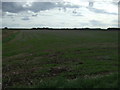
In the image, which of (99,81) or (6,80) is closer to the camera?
(99,81)

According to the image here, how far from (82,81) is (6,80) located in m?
4.40

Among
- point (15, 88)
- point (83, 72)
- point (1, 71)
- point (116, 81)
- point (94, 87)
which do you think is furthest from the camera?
point (1, 71)

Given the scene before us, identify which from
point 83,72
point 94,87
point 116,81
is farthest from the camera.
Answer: point 83,72

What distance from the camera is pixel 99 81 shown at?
867 cm

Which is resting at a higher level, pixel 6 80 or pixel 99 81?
pixel 99 81

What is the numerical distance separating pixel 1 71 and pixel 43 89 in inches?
254

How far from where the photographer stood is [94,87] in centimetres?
793

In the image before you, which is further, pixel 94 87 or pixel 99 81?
pixel 99 81

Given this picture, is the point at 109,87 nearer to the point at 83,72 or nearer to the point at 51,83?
the point at 51,83

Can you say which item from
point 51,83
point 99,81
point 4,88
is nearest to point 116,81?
point 99,81

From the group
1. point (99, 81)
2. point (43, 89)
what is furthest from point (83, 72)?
point (43, 89)

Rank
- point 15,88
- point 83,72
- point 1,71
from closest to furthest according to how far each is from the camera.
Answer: point 15,88
point 83,72
point 1,71

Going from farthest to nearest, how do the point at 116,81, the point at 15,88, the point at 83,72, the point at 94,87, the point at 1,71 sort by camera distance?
1. the point at 1,71
2. the point at 83,72
3. the point at 15,88
4. the point at 116,81
5. the point at 94,87

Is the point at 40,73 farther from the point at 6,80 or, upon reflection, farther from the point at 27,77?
the point at 6,80
